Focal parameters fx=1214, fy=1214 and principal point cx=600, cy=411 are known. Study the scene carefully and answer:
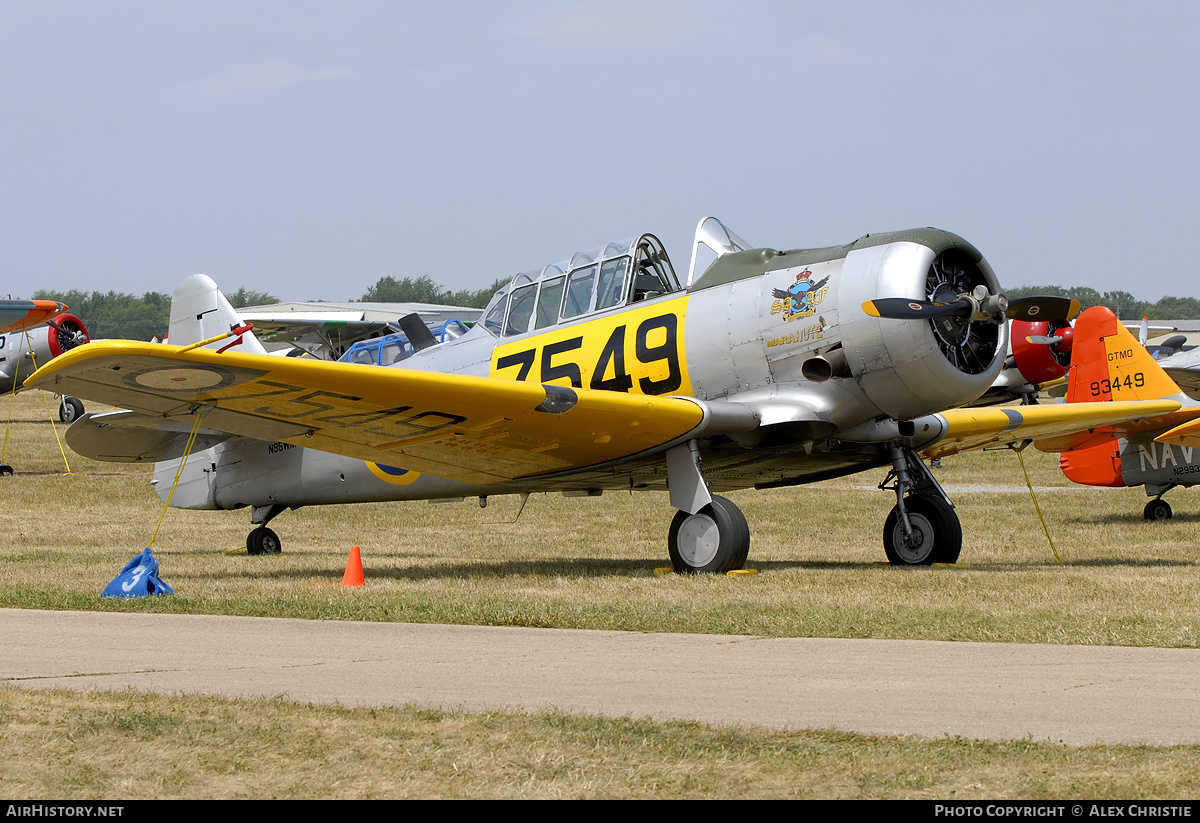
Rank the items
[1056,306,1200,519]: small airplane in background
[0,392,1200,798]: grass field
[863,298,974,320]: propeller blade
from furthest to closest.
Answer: [1056,306,1200,519]: small airplane in background
[863,298,974,320]: propeller blade
[0,392,1200,798]: grass field

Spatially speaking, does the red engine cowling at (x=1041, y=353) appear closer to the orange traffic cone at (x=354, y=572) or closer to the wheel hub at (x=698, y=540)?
the wheel hub at (x=698, y=540)

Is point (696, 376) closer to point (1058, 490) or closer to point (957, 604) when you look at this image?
point (957, 604)

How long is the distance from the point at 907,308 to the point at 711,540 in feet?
8.10

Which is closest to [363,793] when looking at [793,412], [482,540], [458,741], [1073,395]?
[458,741]

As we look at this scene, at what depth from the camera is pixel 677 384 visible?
421 inches

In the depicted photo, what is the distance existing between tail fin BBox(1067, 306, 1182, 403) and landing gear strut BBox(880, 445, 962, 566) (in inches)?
291

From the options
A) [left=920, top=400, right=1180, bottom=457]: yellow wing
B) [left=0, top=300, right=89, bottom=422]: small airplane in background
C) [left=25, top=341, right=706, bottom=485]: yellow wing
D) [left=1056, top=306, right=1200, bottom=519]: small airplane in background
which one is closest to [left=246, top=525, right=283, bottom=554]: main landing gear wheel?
[left=25, top=341, right=706, bottom=485]: yellow wing

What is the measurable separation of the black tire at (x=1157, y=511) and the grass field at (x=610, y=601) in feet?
1.31

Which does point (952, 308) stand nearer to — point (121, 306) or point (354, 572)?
point (354, 572)

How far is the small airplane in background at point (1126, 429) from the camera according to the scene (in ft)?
57.4

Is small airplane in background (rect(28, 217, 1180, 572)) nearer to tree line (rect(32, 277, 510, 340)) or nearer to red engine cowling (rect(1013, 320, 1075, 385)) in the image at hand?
red engine cowling (rect(1013, 320, 1075, 385))

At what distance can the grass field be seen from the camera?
3.76 metres

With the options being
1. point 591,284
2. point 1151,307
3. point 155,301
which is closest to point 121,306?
point 155,301
